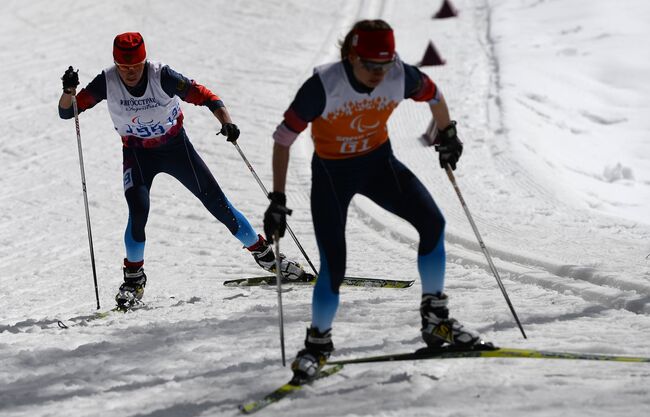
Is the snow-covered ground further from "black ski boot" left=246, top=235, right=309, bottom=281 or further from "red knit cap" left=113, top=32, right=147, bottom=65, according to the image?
"red knit cap" left=113, top=32, right=147, bottom=65

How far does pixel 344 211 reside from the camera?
14.6ft

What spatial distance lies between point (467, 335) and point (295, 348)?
114 centimetres

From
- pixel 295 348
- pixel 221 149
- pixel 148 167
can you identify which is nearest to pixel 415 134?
pixel 221 149

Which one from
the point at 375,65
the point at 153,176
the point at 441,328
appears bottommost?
the point at 441,328

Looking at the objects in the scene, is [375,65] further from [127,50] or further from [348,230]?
[348,230]

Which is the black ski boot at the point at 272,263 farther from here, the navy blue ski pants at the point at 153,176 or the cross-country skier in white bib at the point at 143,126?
the navy blue ski pants at the point at 153,176

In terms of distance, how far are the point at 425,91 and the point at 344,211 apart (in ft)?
2.63

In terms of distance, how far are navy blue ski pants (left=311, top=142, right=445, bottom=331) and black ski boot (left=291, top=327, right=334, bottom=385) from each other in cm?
Answer: 5

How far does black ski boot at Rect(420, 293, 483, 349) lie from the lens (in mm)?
4469

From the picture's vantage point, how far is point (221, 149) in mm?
12164

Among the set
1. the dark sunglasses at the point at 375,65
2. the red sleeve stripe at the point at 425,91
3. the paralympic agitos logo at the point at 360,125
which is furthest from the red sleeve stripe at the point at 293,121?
the red sleeve stripe at the point at 425,91

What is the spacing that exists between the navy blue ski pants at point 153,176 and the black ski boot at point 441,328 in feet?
8.44

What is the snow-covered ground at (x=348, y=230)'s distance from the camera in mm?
4363

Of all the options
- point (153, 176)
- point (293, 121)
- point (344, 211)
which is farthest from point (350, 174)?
point (153, 176)
